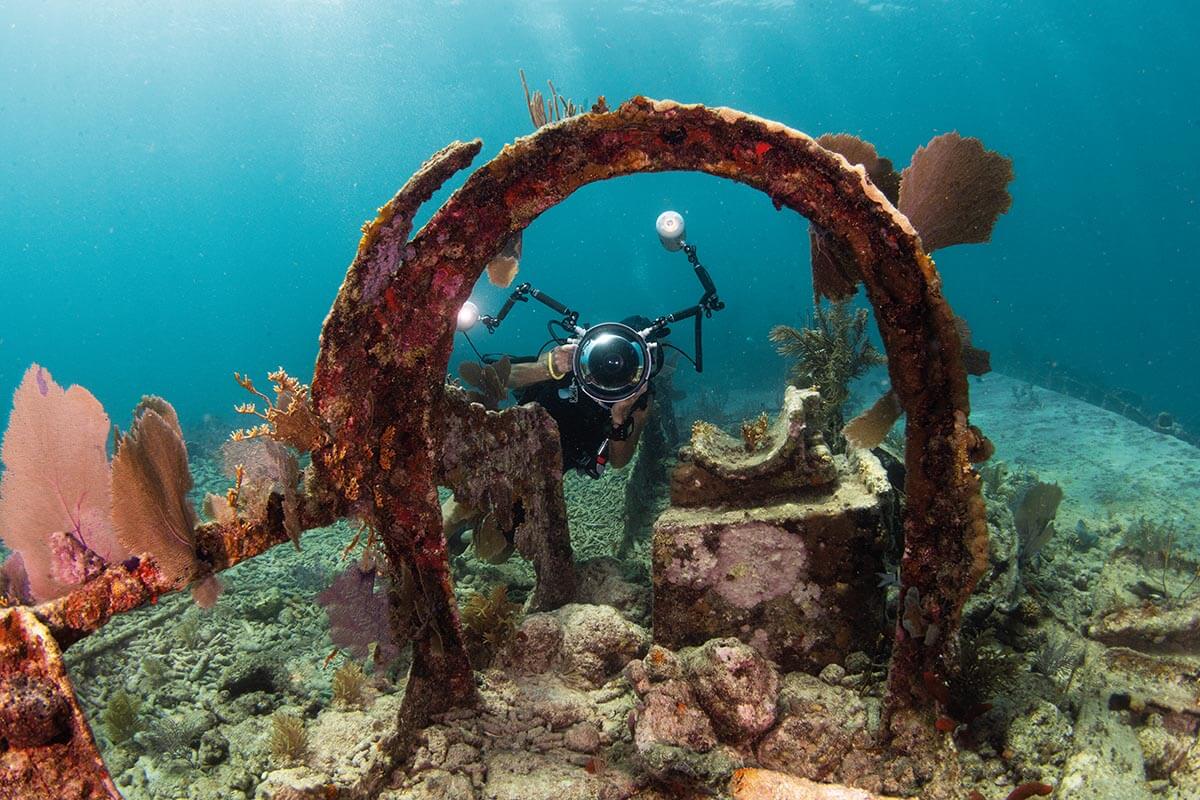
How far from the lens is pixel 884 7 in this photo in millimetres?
64750

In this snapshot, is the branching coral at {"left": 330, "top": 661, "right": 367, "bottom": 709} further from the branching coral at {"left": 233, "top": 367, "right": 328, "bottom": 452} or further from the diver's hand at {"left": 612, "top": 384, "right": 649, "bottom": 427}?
the diver's hand at {"left": 612, "top": 384, "right": 649, "bottom": 427}

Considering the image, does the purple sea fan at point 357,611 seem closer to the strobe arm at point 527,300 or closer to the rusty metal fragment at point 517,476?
the rusty metal fragment at point 517,476

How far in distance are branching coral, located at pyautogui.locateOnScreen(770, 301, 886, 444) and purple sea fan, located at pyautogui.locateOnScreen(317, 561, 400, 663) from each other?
6.04 metres

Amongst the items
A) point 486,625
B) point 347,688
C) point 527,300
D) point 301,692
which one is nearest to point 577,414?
point 527,300

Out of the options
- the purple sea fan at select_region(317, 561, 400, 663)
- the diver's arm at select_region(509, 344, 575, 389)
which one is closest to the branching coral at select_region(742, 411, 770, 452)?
the diver's arm at select_region(509, 344, 575, 389)

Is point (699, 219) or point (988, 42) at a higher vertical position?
point (699, 219)

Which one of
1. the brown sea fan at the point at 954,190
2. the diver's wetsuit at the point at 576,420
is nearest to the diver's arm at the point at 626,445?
the diver's wetsuit at the point at 576,420

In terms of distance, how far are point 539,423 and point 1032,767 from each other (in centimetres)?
360

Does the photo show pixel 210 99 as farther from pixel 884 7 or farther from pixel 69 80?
pixel 884 7

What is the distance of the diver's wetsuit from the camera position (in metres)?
5.82

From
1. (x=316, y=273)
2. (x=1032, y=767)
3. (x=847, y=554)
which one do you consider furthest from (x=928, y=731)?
(x=316, y=273)

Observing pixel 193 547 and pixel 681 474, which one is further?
pixel 681 474

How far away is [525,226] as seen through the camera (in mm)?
2742

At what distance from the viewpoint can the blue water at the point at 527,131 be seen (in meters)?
52.7
